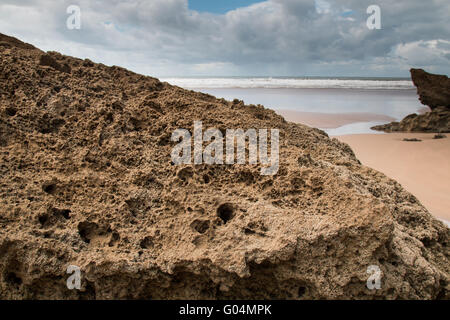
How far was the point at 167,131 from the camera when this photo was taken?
2115 mm

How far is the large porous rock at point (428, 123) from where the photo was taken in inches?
359

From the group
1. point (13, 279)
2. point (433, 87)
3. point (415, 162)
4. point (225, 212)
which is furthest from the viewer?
point (433, 87)

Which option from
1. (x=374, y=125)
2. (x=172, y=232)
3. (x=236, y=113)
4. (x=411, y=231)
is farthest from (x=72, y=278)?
(x=374, y=125)

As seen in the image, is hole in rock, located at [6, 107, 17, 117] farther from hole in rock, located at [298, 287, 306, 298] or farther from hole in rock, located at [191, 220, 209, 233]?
hole in rock, located at [298, 287, 306, 298]

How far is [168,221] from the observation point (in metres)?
1.79

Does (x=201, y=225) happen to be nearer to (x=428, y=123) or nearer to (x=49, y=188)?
(x=49, y=188)

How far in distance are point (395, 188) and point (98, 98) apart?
2061mm

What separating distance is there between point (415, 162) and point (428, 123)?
3481 millimetres

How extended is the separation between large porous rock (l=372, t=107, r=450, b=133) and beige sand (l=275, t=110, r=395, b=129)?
136cm

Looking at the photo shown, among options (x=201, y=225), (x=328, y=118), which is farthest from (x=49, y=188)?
(x=328, y=118)

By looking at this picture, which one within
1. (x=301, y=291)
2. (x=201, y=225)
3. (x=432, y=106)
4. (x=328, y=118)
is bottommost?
(x=301, y=291)

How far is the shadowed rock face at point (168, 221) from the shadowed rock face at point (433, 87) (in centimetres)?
857

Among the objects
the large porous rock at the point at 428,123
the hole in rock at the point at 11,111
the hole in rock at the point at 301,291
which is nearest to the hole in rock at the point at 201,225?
the hole in rock at the point at 301,291
